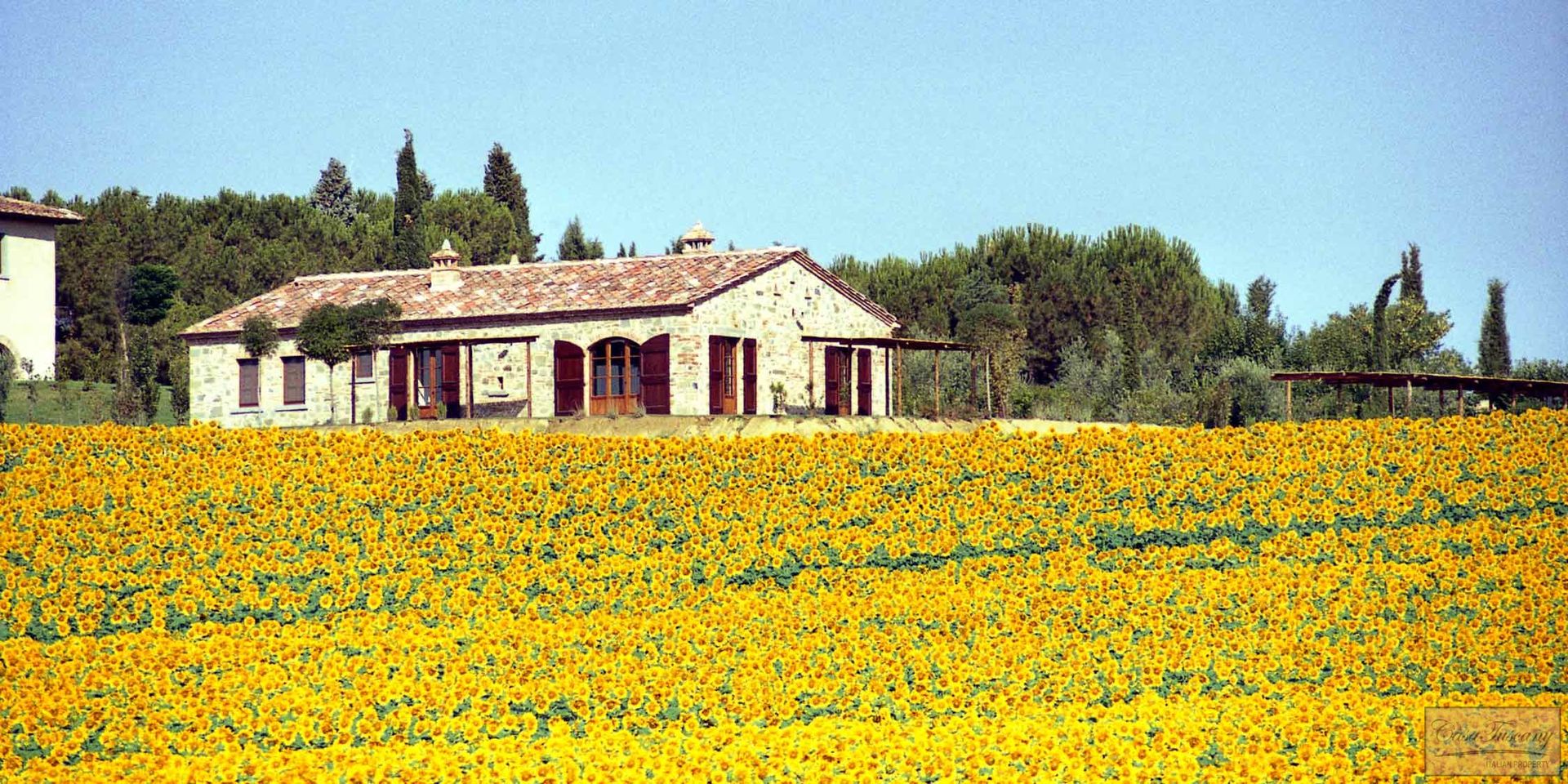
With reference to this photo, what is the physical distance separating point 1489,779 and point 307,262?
54950 mm

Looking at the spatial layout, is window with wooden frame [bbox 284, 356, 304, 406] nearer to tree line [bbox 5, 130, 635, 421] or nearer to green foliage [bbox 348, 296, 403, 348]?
green foliage [bbox 348, 296, 403, 348]

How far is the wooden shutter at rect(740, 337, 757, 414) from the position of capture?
38188mm

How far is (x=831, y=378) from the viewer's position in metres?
40.8

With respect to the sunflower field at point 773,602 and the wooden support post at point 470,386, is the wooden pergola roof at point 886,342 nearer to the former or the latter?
the wooden support post at point 470,386

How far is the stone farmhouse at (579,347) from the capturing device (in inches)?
1457

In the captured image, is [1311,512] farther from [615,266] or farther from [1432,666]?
[615,266]

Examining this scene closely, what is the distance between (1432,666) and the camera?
16.5 m

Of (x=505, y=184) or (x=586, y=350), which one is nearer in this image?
(x=586, y=350)

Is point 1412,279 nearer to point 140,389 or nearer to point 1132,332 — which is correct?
point 1132,332

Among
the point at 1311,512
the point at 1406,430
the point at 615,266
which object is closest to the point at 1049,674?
the point at 1311,512

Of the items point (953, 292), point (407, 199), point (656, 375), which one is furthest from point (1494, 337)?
point (407, 199)

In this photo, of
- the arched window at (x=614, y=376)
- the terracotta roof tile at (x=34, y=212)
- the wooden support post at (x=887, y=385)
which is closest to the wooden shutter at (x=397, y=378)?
the arched window at (x=614, y=376)

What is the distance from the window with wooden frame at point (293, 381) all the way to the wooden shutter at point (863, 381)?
42.7 ft

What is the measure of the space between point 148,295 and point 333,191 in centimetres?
2560
